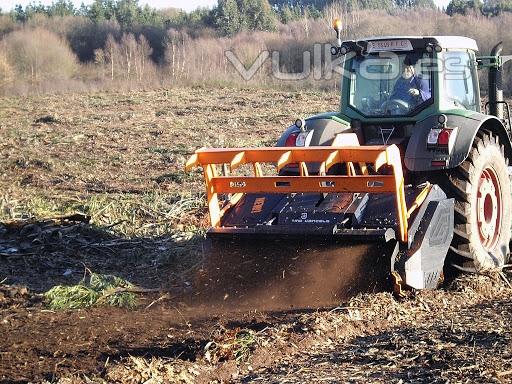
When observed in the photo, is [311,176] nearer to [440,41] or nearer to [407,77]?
[407,77]

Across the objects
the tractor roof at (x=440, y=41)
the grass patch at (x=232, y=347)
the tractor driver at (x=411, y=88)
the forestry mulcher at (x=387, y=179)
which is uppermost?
the tractor roof at (x=440, y=41)

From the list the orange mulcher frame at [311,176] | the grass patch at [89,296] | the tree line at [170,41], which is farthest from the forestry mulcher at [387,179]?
the tree line at [170,41]

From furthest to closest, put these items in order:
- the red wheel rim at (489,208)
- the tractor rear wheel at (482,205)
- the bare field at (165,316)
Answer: the red wheel rim at (489,208), the tractor rear wheel at (482,205), the bare field at (165,316)

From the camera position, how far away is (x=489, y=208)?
6801 mm

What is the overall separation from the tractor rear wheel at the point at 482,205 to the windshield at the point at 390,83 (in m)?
0.62

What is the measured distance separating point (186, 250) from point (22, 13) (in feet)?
135

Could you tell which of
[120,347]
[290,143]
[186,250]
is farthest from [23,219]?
[120,347]

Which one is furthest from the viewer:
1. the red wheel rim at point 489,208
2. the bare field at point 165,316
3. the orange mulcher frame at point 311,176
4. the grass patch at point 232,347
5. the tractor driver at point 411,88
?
the tractor driver at point 411,88

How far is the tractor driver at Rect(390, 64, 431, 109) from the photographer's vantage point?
672 centimetres

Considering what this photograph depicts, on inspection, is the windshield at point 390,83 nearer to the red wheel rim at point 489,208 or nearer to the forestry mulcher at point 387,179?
the forestry mulcher at point 387,179

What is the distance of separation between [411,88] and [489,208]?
119cm

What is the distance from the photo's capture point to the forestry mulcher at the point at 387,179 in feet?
18.7

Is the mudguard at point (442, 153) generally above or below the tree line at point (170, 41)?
above

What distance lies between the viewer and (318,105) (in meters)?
21.1
